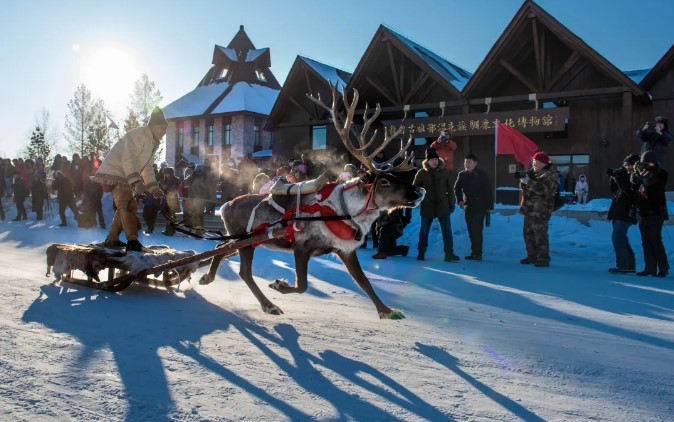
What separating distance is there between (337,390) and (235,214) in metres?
3.26

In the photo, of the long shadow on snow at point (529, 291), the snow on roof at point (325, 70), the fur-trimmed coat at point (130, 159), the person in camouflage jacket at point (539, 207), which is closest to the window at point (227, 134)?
the snow on roof at point (325, 70)

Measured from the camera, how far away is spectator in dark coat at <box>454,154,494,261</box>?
10922mm

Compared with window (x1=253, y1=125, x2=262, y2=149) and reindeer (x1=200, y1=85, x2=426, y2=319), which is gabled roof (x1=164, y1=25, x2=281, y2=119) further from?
reindeer (x1=200, y1=85, x2=426, y2=319)

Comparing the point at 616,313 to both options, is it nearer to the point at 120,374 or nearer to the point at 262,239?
the point at 262,239

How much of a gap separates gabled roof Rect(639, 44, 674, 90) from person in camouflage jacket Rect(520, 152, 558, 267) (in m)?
11.3

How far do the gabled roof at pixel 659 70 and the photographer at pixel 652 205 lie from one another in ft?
38.4

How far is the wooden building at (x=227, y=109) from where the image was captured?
140 ft

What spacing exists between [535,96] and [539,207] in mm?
10793

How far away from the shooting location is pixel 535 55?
20.1 metres

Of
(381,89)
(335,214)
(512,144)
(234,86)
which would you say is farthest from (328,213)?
(234,86)

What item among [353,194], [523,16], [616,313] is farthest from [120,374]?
[523,16]

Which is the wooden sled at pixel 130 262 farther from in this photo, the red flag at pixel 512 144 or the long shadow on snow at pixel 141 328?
the red flag at pixel 512 144

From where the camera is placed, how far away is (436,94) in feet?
78.4

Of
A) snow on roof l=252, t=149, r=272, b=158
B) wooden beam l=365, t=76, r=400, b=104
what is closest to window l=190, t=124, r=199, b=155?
snow on roof l=252, t=149, r=272, b=158
